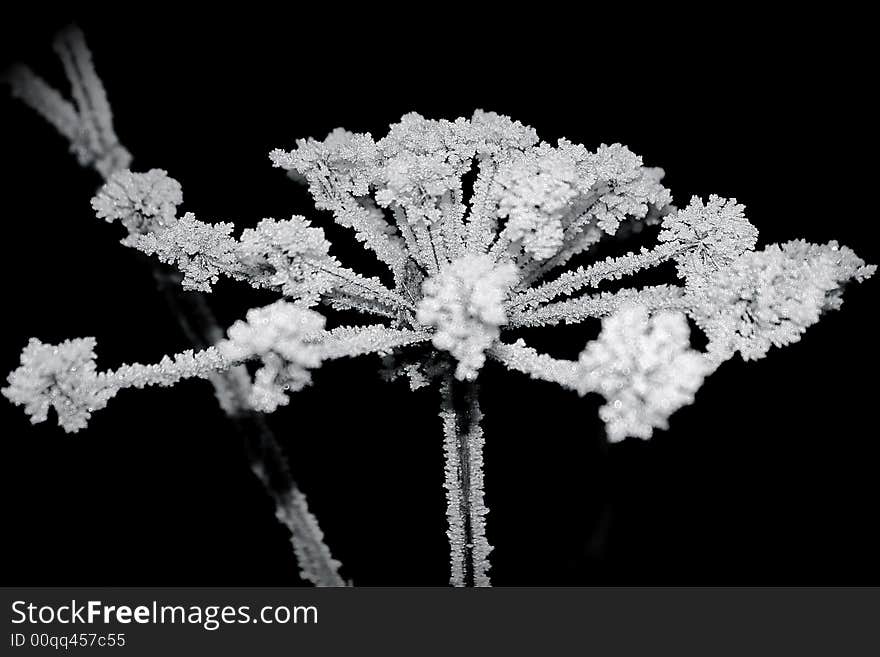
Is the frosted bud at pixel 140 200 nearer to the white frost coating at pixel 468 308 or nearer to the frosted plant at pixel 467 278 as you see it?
the frosted plant at pixel 467 278

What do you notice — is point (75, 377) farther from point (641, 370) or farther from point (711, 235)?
point (711, 235)

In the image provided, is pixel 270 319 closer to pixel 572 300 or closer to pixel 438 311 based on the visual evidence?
pixel 438 311

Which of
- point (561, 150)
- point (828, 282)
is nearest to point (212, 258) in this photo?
point (561, 150)

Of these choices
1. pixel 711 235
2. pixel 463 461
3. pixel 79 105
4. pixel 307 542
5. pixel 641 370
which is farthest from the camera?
pixel 307 542

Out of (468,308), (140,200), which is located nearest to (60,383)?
(140,200)

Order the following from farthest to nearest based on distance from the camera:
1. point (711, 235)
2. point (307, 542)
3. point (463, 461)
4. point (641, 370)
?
point (307, 542)
point (463, 461)
point (711, 235)
point (641, 370)

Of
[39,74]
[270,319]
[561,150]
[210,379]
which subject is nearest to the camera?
[270,319]

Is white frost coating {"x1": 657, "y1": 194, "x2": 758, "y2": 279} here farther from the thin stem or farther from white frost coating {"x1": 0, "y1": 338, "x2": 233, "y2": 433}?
white frost coating {"x1": 0, "y1": 338, "x2": 233, "y2": 433}
